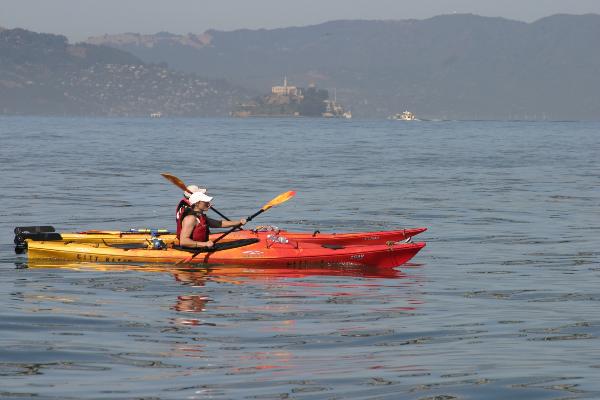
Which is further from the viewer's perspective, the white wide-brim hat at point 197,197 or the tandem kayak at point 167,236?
the tandem kayak at point 167,236

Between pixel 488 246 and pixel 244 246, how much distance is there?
6405 millimetres

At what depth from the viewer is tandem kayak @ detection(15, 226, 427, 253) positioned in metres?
20.7

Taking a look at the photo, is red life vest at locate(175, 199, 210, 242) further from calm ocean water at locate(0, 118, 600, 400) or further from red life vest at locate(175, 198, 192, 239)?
calm ocean water at locate(0, 118, 600, 400)

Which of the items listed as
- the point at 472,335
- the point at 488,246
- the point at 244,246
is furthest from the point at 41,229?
the point at 472,335

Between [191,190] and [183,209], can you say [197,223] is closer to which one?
[183,209]

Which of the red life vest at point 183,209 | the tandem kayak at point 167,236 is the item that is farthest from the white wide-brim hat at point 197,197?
the tandem kayak at point 167,236

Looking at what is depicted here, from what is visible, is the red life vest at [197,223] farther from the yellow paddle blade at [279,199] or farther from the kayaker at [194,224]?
the yellow paddle blade at [279,199]

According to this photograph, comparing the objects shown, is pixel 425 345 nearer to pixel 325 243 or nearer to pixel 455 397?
Result: pixel 455 397

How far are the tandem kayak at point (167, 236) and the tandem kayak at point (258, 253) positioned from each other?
49 cm

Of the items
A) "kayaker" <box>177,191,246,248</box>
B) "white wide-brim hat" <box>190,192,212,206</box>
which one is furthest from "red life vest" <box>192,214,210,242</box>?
"white wide-brim hat" <box>190,192,212,206</box>

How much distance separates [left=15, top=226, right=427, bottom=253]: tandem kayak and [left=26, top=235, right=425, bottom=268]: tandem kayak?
1.62ft

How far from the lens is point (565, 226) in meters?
28.2

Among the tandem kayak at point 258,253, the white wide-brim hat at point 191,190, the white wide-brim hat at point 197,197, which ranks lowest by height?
the tandem kayak at point 258,253

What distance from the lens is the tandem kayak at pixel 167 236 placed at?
68.0 ft
